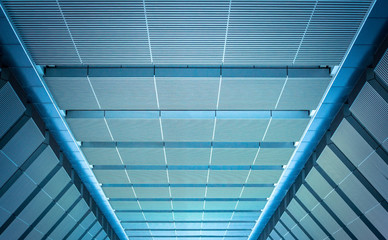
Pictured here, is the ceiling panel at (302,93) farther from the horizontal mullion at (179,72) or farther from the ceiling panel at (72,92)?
the ceiling panel at (72,92)

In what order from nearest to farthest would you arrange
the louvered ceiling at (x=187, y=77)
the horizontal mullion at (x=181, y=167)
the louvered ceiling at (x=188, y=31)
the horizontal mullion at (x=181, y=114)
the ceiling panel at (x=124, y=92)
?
the louvered ceiling at (x=188, y=31)
the louvered ceiling at (x=187, y=77)
the ceiling panel at (x=124, y=92)
the horizontal mullion at (x=181, y=114)
the horizontal mullion at (x=181, y=167)

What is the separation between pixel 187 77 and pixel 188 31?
2090 mm

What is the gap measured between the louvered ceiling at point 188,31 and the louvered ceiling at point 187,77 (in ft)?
0.09

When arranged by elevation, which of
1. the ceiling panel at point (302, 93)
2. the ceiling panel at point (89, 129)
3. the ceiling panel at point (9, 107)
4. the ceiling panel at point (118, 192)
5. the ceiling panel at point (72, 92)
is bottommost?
the ceiling panel at point (9, 107)

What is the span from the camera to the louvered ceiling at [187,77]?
9266 millimetres

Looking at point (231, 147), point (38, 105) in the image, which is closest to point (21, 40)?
point (38, 105)

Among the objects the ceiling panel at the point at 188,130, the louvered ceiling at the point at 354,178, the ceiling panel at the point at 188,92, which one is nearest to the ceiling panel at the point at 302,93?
the louvered ceiling at the point at 354,178

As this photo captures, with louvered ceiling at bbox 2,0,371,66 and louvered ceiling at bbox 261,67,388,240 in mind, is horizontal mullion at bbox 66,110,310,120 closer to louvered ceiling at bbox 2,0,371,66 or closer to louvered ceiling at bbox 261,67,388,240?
louvered ceiling at bbox 261,67,388,240

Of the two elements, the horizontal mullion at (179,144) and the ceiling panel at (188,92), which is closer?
the ceiling panel at (188,92)

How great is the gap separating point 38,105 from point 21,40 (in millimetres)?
3701

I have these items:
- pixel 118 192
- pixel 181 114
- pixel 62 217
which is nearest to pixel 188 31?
pixel 181 114

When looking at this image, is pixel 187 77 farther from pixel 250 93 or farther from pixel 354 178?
pixel 354 178

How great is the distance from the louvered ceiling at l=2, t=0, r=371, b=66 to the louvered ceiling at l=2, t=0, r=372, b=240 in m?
0.03

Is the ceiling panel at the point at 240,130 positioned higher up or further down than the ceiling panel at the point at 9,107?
higher up
